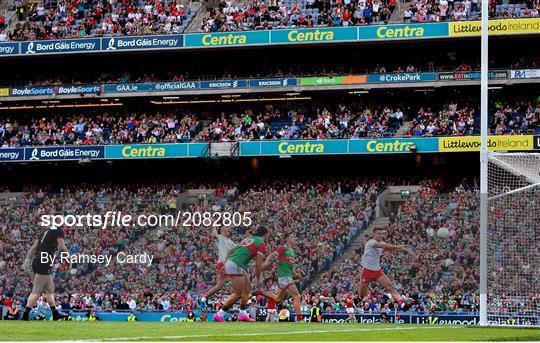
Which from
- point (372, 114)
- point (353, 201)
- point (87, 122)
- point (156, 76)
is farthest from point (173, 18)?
point (353, 201)

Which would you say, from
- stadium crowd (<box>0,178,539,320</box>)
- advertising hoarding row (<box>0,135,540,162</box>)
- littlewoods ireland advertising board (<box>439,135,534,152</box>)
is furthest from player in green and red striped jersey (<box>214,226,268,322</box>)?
advertising hoarding row (<box>0,135,540,162</box>)

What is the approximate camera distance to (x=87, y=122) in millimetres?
56031

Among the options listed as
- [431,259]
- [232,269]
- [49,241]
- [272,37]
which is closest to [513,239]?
[431,259]

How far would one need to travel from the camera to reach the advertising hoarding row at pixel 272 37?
4850 centimetres

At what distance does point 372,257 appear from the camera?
32.3 metres

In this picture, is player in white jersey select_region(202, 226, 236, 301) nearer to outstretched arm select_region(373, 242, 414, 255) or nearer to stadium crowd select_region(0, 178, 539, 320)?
stadium crowd select_region(0, 178, 539, 320)

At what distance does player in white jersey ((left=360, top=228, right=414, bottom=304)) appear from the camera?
32281mm

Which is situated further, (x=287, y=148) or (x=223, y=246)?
(x=287, y=148)

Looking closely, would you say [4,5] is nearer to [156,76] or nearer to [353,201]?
[156,76]

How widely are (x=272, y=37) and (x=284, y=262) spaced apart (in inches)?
821

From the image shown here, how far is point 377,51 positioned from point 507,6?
6312 millimetres

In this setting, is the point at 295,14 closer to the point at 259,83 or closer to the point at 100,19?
the point at 259,83

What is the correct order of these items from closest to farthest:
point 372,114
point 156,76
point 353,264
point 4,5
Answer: point 353,264
point 372,114
point 156,76
point 4,5

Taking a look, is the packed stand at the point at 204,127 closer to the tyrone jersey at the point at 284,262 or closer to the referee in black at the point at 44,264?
the referee in black at the point at 44,264
